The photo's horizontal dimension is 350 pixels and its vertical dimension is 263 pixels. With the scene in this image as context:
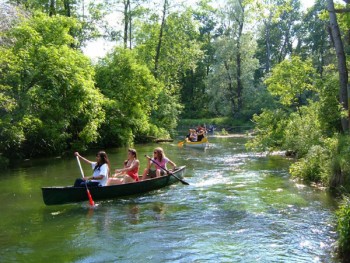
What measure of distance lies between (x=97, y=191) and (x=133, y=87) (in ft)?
61.7

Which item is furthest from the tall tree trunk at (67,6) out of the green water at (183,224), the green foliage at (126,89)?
the green water at (183,224)

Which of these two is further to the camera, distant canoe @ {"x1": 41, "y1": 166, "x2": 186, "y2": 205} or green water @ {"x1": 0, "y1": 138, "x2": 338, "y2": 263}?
distant canoe @ {"x1": 41, "y1": 166, "x2": 186, "y2": 205}

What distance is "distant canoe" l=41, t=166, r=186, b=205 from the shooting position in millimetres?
9774

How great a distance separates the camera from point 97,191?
10438 mm

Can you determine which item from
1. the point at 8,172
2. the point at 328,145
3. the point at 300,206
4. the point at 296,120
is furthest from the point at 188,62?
the point at 300,206

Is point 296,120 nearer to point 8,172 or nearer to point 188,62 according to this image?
point 8,172

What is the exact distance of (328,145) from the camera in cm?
1195

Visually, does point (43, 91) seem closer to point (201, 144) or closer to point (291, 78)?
point (201, 144)

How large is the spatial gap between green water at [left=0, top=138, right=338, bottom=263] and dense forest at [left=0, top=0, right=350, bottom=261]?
93 cm

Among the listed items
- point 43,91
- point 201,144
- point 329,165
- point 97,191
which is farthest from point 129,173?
point 201,144

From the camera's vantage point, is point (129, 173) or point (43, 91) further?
point (43, 91)

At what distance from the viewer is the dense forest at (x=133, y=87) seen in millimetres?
13266

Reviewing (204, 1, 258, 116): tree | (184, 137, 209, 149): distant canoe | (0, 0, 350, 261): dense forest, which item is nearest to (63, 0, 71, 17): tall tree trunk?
(0, 0, 350, 261): dense forest

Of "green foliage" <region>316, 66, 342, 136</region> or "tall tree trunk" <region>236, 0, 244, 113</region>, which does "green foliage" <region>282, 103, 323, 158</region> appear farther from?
"tall tree trunk" <region>236, 0, 244, 113</region>
